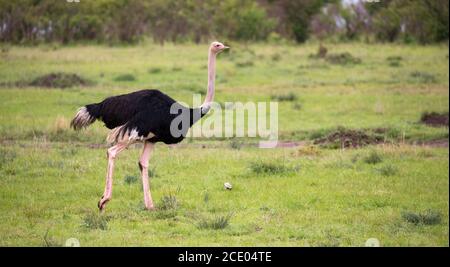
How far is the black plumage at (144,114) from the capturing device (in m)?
9.06

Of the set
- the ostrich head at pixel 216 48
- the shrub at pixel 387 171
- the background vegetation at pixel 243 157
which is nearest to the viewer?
the background vegetation at pixel 243 157

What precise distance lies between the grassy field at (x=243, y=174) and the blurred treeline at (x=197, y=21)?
14.9m

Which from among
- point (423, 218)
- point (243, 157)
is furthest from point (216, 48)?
point (243, 157)

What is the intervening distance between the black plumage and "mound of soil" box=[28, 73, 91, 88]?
12652mm

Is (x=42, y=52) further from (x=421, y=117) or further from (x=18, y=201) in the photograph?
(x=18, y=201)

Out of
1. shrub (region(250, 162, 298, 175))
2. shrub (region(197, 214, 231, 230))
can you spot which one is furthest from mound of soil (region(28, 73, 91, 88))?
shrub (region(197, 214, 231, 230))

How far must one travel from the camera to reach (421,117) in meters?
17.3

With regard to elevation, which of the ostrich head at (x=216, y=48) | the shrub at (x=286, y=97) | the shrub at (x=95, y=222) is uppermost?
the ostrich head at (x=216, y=48)

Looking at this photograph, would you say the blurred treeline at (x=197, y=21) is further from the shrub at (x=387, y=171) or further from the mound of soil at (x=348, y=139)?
the shrub at (x=387, y=171)

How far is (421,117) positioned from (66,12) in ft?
90.1

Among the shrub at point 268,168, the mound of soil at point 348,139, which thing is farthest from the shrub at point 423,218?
the mound of soil at point 348,139

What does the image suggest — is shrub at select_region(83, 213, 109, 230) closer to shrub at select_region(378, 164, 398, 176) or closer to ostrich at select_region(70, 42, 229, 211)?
ostrich at select_region(70, 42, 229, 211)

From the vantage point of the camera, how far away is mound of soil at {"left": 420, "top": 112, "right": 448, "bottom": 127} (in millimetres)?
16812
